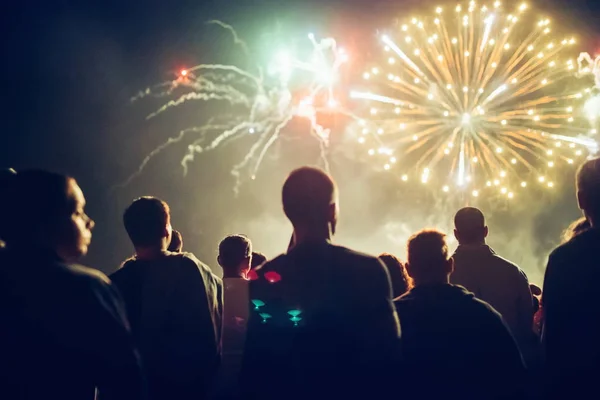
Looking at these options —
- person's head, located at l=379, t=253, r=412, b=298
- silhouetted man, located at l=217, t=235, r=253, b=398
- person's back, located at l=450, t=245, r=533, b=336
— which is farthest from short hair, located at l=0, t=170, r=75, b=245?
person's back, located at l=450, t=245, r=533, b=336

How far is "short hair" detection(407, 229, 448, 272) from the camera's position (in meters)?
3.39

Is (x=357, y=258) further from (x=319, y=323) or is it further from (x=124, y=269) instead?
(x=124, y=269)

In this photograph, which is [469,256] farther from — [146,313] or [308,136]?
[308,136]

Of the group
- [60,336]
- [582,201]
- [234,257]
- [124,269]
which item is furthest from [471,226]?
[60,336]

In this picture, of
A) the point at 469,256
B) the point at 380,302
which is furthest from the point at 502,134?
the point at 380,302

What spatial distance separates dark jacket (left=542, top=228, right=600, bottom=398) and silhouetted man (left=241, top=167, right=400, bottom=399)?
121 cm

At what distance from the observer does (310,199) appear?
298 centimetres

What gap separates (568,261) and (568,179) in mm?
25307

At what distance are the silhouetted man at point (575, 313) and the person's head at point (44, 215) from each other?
2.70 meters

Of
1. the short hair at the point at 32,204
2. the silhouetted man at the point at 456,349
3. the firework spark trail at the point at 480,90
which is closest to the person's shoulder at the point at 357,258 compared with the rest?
the silhouetted man at the point at 456,349

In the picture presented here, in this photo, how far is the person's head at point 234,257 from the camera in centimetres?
473

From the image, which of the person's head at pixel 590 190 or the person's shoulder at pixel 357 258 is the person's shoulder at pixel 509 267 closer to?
the person's head at pixel 590 190

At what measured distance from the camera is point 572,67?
13406 mm

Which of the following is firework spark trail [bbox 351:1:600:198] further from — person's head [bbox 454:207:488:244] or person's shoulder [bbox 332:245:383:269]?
person's shoulder [bbox 332:245:383:269]
